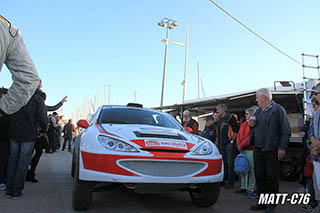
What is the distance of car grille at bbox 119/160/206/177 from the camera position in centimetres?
297

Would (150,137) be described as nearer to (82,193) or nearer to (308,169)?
(82,193)

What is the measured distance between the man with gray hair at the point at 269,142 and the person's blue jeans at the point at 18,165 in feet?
11.4

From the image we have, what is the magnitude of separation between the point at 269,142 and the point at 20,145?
3720 millimetres

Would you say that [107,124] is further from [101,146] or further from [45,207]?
[45,207]

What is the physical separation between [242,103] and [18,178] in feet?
21.6

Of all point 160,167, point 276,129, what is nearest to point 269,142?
point 276,129

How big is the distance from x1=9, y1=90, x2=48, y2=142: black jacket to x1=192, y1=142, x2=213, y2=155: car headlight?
102 inches

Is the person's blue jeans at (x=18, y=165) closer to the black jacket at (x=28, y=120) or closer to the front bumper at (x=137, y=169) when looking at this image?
the black jacket at (x=28, y=120)

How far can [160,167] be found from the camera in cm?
302

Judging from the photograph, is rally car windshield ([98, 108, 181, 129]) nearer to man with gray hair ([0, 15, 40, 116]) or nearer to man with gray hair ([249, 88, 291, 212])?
man with gray hair ([249, 88, 291, 212])

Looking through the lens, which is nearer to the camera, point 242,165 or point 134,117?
point 134,117

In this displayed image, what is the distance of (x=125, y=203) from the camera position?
3793 millimetres

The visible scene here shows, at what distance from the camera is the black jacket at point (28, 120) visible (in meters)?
4.02

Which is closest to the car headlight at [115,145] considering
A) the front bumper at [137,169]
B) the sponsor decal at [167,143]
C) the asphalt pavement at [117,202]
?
the front bumper at [137,169]
